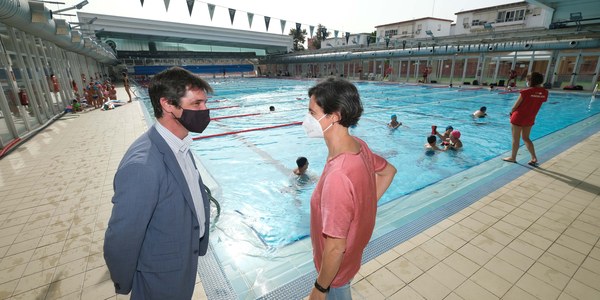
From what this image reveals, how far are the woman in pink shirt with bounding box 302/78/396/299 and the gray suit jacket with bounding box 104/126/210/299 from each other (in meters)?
0.72

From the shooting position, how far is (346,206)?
41.7 inches

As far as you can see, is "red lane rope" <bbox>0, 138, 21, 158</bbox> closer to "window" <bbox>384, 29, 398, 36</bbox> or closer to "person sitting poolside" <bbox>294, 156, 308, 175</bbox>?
"person sitting poolside" <bbox>294, 156, 308, 175</bbox>

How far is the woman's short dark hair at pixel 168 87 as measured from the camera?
144 centimetres

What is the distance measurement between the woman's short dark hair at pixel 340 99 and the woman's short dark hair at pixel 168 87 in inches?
31.1

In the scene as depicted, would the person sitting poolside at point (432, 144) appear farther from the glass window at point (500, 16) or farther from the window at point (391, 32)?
the window at point (391, 32)

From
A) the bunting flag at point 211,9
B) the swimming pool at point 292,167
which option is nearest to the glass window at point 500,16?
the swimming pool at point 292,167

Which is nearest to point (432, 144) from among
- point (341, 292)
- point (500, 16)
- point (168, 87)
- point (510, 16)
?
point (341, 292)

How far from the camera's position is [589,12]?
1418cm

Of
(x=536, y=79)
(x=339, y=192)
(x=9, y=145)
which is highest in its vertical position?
(x=536, y=79)

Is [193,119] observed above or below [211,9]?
below

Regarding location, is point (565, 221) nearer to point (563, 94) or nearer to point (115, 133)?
point (115, 133)

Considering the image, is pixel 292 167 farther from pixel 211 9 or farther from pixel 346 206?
pixel 211 9

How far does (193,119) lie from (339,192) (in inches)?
40.0

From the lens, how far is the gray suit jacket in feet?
3.76
